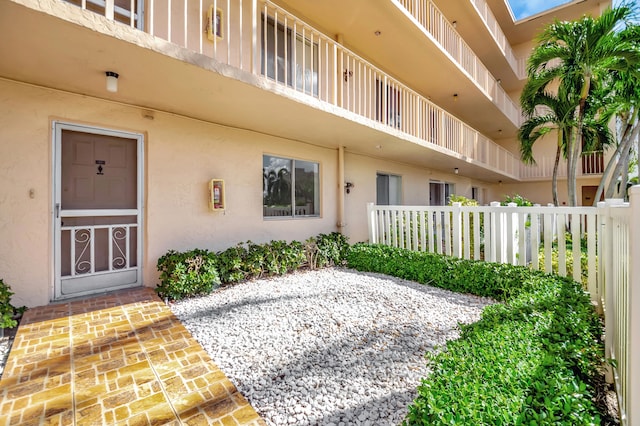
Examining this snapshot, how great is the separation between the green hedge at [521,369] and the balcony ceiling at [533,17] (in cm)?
1632

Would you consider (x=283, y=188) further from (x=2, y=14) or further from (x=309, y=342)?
(x=2, y=14)

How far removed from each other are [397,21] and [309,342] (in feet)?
24.4

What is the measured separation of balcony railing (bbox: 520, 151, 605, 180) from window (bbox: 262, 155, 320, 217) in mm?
14155

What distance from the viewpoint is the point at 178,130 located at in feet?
17.2

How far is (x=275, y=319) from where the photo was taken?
3.76 m

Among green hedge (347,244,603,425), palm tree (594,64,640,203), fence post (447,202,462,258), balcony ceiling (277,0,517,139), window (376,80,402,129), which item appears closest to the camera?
green hedge (347,244,603,425)

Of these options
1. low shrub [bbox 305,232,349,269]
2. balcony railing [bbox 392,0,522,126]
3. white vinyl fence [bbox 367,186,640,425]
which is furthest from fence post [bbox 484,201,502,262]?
balcony railing [bbox 392,0,522,126]

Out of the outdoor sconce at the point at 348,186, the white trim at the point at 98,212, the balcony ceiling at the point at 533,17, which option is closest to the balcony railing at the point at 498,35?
the balcony ceiling at the point at 533,17

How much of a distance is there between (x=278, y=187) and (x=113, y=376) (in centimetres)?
490

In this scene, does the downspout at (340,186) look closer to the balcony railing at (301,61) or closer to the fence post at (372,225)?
the fence post at (372,225)

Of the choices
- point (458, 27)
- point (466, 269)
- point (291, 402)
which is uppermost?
point (458, 27)

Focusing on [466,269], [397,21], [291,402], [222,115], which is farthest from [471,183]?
[291,402]

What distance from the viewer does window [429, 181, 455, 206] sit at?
1242cm

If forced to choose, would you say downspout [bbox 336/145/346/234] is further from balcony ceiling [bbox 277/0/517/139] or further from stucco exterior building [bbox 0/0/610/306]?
balcony ceiling [bbox 277/0/517/139]
